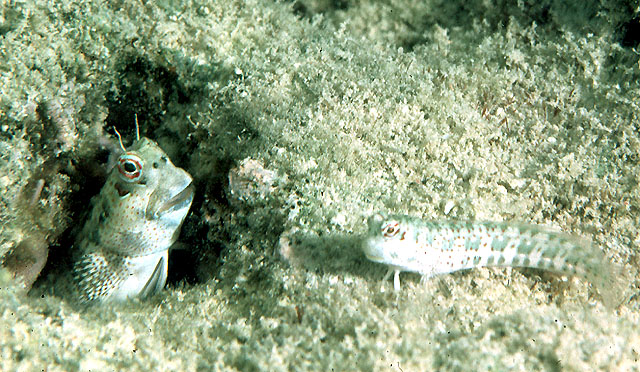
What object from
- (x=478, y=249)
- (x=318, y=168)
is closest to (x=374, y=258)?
(x=478, y=249)

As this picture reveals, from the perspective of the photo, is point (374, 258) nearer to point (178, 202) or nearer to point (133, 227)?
point (178, 202)

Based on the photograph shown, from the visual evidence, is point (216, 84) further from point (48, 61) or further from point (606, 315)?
point (606, 315)

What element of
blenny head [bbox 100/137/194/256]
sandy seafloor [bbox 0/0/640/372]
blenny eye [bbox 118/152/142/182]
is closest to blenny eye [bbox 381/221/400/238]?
sandy seafloor [bbox 0/0/640/372]

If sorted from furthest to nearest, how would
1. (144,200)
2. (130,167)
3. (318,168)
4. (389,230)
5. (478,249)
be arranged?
(144,200), (130,167), (318,168), (478,249), (389,230)

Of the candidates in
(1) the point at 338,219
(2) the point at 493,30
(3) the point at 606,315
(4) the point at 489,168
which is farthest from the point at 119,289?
(2) the point at 493,30

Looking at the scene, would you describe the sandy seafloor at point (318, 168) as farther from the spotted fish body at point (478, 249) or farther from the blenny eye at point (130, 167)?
the blenny eye at point (130, 167)

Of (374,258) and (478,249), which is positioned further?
(478,249)

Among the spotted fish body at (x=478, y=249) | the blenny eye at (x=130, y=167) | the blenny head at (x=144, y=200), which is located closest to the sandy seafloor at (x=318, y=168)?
the spotted fish body at (x=478, y=249)
